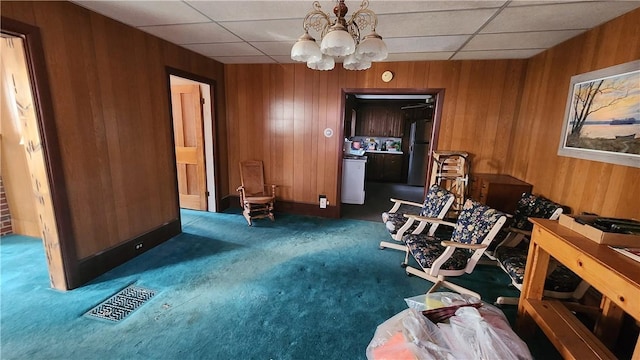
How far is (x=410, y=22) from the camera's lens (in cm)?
227

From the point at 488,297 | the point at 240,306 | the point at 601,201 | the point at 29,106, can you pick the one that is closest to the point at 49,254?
the point at 29,106

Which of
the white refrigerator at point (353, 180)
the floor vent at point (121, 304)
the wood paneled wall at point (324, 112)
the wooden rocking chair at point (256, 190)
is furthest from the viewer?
the white refrigerator at point (353, 180)

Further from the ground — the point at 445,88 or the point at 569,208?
the point at 445,88

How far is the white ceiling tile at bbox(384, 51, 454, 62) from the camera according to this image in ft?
10.4

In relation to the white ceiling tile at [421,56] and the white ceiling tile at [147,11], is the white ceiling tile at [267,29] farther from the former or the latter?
the white ceiling tile at [421,56]

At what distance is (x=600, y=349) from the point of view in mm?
1393

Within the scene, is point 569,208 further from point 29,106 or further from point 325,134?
point 29,106

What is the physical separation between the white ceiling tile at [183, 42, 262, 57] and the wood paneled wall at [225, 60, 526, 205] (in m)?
0.56

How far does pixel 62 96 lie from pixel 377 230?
3.61 metres

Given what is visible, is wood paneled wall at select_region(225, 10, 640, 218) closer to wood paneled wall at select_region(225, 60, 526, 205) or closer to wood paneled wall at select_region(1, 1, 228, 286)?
wood paneled wall at select_region(225, 60, 526, 205)

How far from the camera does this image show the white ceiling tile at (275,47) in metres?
2.95

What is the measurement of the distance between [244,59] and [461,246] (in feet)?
11.9

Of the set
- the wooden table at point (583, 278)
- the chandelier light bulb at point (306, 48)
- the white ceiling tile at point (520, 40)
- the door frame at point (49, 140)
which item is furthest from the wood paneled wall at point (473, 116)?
the door frame at point (49, 140)

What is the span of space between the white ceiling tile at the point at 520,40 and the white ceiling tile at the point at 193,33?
2.56 metres
